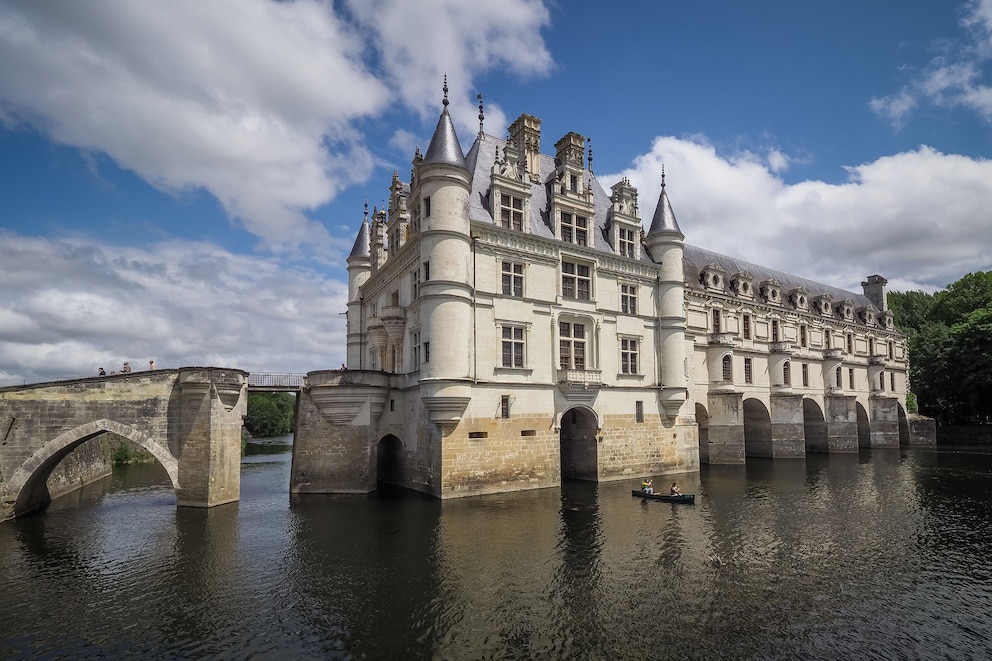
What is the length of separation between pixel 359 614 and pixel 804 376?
50050mm

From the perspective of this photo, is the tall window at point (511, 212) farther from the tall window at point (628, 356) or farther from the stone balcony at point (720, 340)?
the stone balcony at point (720, 340)

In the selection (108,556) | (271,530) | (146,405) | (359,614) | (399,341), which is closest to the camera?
(359,614)

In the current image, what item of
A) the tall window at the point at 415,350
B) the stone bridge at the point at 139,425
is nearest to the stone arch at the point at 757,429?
the tall window at the point at 415,350

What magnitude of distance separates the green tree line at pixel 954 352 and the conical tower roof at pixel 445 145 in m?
60.8

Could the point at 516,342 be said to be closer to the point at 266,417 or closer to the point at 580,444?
the point at 580,444

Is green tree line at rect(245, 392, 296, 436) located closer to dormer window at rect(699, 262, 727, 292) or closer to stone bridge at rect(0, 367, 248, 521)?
stone bridge at rect(0, 367, 248, 521)

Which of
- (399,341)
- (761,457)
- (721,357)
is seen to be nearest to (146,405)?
(399,341)

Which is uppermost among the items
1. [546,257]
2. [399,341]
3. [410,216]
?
[410,216]

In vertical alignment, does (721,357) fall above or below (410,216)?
below

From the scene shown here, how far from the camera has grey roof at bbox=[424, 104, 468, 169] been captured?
94.1 ft

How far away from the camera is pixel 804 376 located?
51562 millimetres

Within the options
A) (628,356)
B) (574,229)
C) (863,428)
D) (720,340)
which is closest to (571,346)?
(628,356)

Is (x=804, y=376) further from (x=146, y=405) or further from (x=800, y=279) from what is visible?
(x=146, y=405)

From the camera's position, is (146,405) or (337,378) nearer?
(146,405)
